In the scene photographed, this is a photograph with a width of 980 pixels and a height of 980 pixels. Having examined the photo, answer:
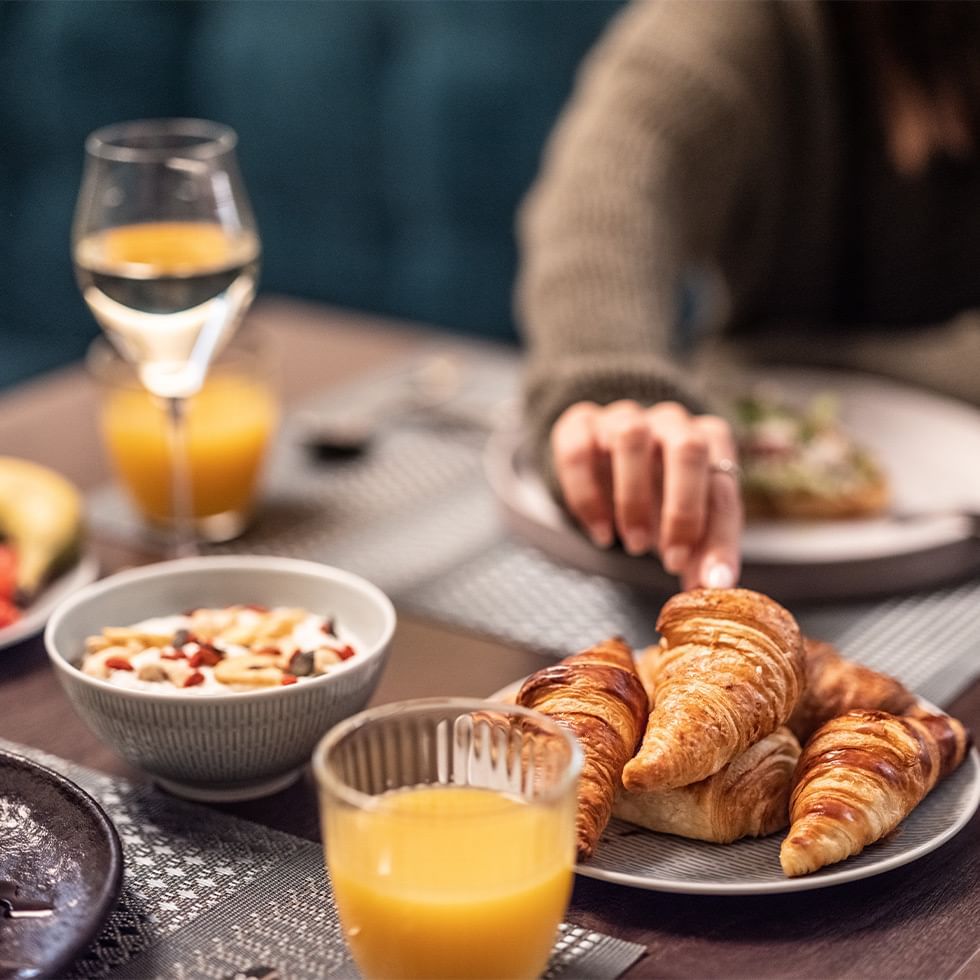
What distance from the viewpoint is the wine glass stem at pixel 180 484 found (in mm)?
1146

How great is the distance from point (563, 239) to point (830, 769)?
967 millimetres

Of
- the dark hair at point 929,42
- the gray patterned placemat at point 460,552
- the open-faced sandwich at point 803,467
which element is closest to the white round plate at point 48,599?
the gray patterned placemat at point 460,552

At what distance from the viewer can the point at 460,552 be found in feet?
4.17

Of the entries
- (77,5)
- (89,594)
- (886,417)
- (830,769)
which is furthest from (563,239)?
(77,5)

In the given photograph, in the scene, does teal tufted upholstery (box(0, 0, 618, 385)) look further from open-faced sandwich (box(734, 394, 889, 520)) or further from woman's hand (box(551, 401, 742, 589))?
woman's hand (box(551, 401, 742, 589))

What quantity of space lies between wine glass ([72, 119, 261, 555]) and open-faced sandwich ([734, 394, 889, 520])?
49 cm

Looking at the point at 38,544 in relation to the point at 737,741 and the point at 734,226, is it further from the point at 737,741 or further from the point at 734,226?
the point at 734,226

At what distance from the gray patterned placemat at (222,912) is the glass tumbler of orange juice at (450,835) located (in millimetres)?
61

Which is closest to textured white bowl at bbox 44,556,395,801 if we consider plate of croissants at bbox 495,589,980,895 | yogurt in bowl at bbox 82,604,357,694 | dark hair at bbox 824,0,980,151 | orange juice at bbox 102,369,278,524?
yogurt in bowl at bbox 82,604,357,694

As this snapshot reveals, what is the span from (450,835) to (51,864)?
0.82ft

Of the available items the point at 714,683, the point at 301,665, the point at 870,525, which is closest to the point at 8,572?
the point at 301,665

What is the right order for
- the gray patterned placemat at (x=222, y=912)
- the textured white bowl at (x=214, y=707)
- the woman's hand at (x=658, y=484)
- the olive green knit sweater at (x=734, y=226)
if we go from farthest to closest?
the olive green knit sweater at (x=734, y=226), the woman's hand at (x=658, y=484), the textured white bowl at (x=214, y=707), the gray patterned placemat at (x=222, y=912)

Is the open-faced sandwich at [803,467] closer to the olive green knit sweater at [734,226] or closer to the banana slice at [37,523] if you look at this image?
the olive green knit sweater at [734,226]

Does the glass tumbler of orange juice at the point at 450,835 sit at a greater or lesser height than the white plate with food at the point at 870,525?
greater
